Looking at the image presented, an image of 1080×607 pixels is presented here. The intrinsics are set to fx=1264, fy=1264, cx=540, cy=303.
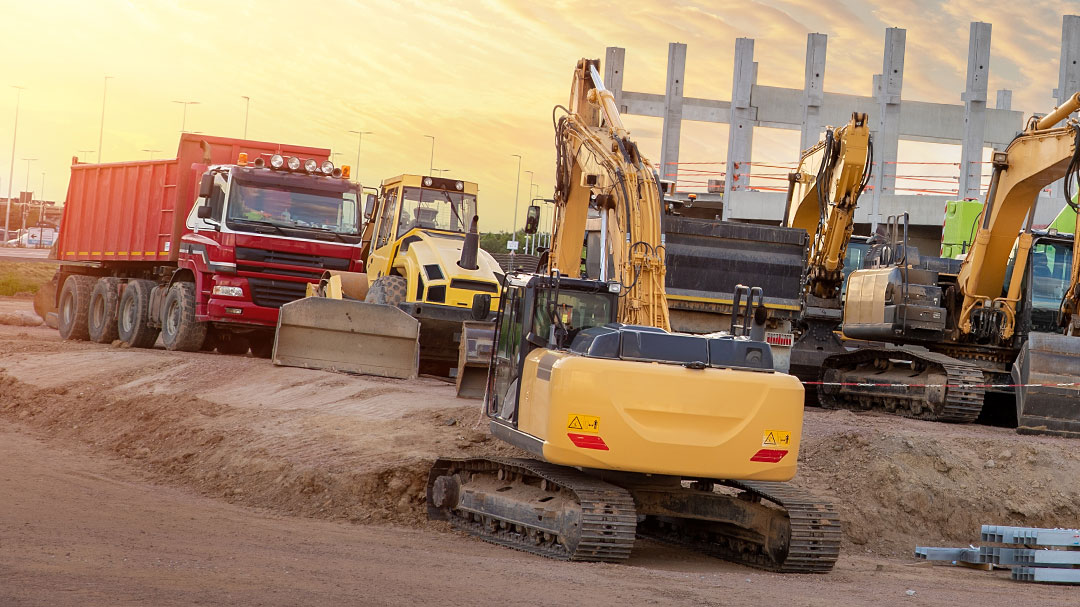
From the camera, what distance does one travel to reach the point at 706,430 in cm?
960

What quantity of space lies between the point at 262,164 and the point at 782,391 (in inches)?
570

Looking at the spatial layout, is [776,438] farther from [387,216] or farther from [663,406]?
[387,216]

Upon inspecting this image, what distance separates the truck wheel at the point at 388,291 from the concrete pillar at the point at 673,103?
23.3 meters

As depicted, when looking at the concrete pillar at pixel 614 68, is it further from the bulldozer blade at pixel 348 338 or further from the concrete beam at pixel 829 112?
the bulldozer blade at pixel 348 338

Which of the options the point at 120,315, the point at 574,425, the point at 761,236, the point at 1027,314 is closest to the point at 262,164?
the point at 120,315

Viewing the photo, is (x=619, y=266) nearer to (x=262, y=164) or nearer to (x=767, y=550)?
(x=767, y=550)

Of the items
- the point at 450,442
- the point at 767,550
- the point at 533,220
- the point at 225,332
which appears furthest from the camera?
the point at 225,332

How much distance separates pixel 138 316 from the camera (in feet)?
81.1

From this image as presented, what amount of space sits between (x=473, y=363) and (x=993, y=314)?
7.55 m

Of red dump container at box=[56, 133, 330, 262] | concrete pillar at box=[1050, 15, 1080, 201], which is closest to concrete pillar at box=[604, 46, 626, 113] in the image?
concrete pillar at box=[1050, 15, 1080, 201]

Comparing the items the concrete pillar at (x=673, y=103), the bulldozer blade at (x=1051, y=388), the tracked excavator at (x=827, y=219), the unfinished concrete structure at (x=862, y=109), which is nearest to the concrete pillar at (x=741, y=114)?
the unfinished concrete structure at (x=862, y=109)

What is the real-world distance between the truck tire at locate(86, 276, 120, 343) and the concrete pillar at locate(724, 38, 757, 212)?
68.6ft

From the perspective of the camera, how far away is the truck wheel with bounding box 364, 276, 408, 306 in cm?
1955

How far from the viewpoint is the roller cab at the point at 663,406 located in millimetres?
9414
